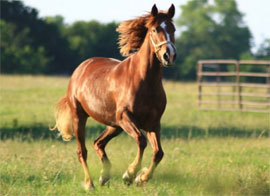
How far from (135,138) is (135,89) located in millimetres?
618

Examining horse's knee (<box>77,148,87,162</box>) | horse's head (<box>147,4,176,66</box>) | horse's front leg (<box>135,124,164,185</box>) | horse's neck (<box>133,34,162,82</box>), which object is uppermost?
horse's head (<box>147,4,176,66</box>)

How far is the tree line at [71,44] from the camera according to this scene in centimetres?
5503

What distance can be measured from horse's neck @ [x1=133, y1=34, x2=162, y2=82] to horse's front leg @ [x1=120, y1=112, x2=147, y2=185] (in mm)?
522

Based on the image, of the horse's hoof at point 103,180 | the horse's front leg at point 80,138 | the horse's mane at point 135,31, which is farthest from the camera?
the horse's front leg at point 80,138

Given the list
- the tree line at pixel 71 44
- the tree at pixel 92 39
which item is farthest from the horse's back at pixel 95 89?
the tree at pixel 92 39

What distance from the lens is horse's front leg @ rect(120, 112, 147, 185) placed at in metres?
5.80

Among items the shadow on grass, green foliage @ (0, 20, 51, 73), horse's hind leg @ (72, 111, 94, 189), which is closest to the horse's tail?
horse's hind leg @ (72, 111, 94, 189)

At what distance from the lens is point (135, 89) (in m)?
6.08

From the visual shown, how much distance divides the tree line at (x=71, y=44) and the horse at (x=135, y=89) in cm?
3052

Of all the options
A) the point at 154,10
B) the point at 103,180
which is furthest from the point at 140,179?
the point at 154,10

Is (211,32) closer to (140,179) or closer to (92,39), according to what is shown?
(92,39)

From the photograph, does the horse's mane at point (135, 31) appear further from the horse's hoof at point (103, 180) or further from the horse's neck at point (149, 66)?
the horse's hoof at point (103, 180)

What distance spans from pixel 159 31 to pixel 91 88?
5.36 feet

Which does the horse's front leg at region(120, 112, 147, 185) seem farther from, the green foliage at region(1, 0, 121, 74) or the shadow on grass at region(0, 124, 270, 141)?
the green foliage at region(1, 0, 121, 74)
